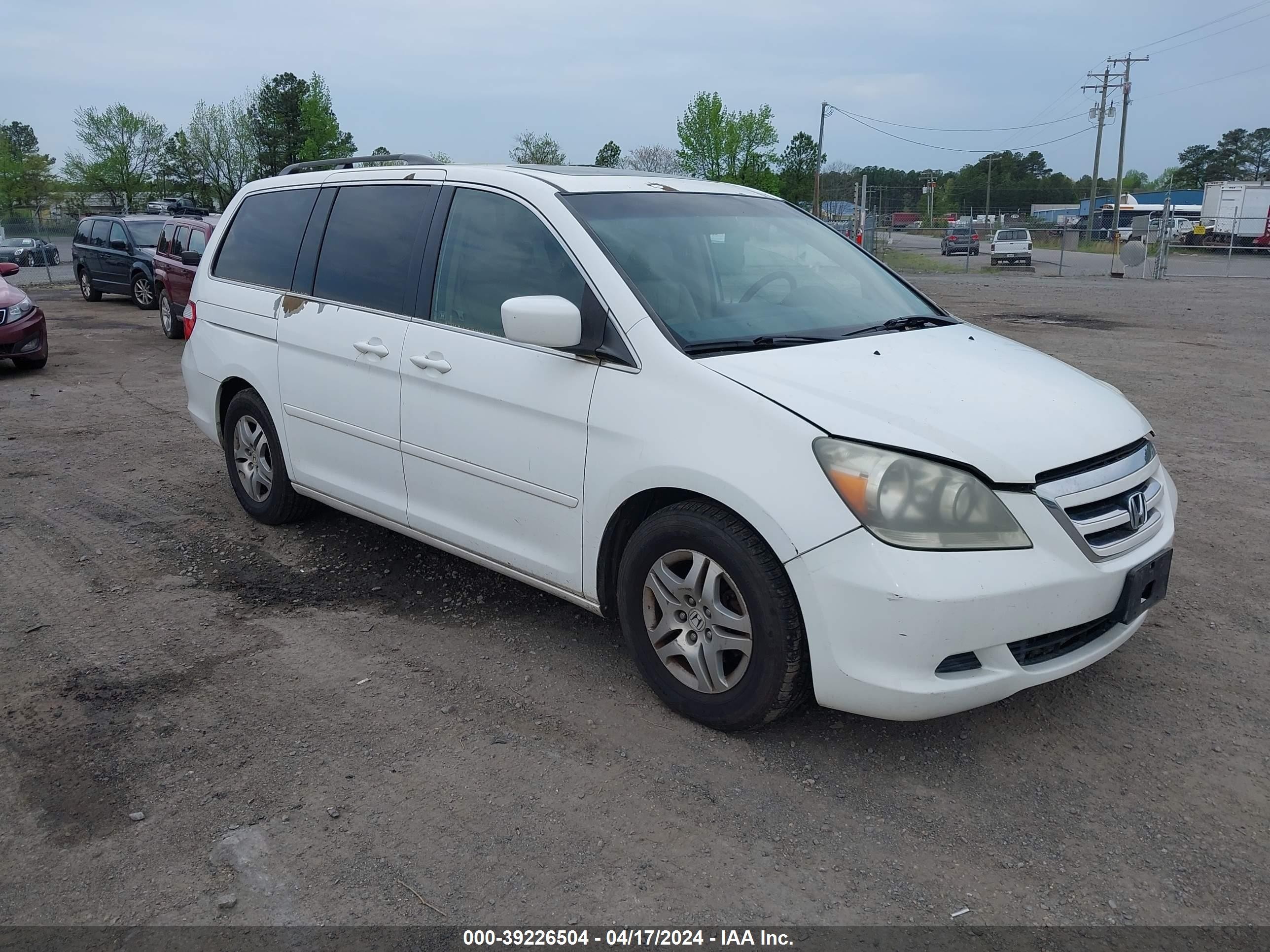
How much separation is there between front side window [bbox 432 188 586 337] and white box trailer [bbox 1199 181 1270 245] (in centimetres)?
4935

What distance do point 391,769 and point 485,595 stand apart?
1.50 m

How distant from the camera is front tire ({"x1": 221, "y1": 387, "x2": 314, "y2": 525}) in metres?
5.37

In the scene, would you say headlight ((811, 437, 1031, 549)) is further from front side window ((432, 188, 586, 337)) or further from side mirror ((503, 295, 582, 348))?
front side window ((432, 188, 586, 337))

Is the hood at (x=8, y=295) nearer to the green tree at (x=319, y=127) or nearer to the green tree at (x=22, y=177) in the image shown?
the green tree at (x=319, y=127)

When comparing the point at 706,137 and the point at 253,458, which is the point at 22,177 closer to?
the point at 706,137

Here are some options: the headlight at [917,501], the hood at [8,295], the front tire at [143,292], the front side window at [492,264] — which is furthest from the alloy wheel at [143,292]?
the headlight at [917,501]

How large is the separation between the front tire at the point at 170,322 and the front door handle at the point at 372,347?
11552 mm

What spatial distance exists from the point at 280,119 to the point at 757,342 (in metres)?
72.9

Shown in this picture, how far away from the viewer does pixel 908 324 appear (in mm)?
4133

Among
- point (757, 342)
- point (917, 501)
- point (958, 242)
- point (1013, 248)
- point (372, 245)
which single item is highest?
point (958, 242)

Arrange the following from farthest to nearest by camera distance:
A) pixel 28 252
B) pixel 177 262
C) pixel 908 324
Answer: pixel 28 252 → pixel 177 262 → pixel 908 324

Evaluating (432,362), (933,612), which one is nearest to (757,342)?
(933,612)

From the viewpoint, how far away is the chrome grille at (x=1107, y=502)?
3.07 meters

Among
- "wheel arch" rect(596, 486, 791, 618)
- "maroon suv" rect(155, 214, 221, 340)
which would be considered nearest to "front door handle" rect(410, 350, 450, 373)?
"wheel arch" rect(596, 486, 791, 618)
